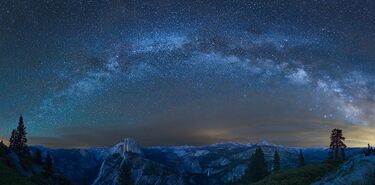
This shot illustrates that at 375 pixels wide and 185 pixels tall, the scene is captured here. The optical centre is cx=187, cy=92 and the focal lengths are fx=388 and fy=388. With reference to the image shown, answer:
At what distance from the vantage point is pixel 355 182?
41344 millimetres

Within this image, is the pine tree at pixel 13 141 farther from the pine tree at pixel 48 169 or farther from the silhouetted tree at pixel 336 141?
the silhouetted tree at pixel 336 141

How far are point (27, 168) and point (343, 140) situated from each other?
277 feet

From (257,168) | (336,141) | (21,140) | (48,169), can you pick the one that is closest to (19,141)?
(21,140)

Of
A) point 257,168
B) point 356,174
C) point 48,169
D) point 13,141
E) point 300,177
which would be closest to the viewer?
point 356,174

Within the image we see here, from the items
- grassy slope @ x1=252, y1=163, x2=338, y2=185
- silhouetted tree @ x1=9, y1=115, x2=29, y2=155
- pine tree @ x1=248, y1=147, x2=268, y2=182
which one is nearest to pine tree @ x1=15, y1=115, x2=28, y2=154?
silhouetted tree @ x1=9, y1=115, x2=29, y2=155

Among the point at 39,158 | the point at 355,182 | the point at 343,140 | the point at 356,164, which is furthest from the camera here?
the point at 39,158

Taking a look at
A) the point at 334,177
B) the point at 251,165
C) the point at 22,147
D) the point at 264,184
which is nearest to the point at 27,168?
the point at 22,147

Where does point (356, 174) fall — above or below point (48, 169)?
above

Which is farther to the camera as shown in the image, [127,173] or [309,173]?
[127,173]

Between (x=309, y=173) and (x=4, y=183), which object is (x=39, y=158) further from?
(x=309, y=173)

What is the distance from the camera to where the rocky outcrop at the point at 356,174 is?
136 feet

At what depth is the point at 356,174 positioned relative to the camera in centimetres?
4262

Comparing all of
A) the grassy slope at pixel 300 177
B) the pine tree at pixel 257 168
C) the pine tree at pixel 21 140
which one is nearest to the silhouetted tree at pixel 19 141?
the pine tree at pixel 21 140

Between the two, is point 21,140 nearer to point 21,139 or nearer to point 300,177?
point 21,139
